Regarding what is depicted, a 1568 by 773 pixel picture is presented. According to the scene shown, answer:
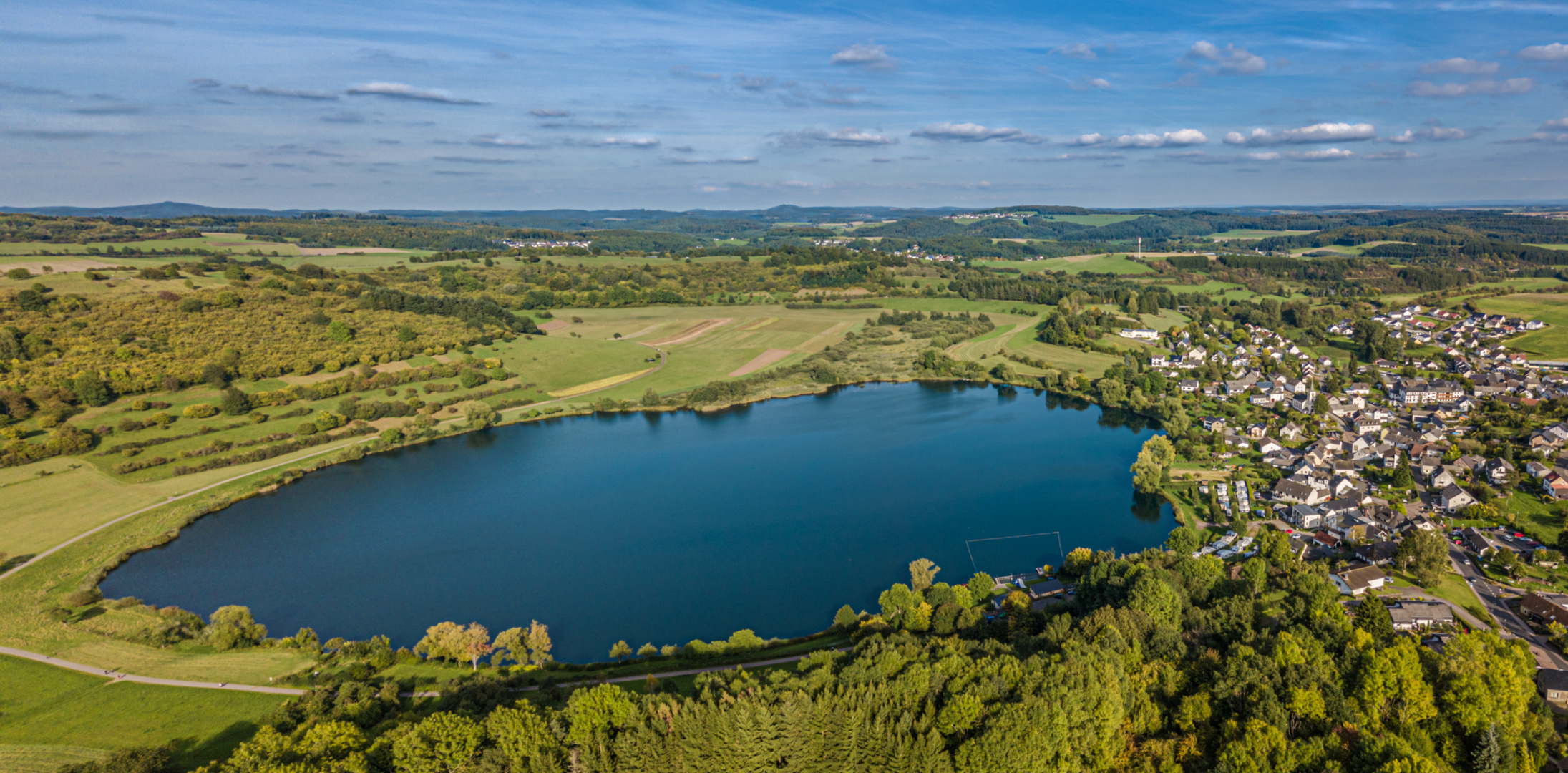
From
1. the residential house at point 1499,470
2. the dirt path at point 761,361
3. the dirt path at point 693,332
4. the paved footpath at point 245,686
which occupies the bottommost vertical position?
the paved footpath at point 245,686

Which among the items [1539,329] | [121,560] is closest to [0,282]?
[121,560]

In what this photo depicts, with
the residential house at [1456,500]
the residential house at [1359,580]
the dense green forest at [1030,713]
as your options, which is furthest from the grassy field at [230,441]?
the residential house at [1359,580]

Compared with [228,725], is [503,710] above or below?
above

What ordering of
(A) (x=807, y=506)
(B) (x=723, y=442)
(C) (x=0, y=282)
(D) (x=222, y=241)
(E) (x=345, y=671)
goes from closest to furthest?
(E) (x=345, y=671) < (A) (x=807, y=506) < (B) (x=723, y=442) < (C) (x=0, y=282) < (D) (x=222, y=241)

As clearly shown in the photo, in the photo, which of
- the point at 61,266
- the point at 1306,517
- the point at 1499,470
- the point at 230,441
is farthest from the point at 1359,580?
the point at 61,266

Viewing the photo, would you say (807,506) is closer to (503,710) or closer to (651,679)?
(651,679)

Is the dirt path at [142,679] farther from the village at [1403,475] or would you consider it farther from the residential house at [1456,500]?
the residential house at [1456,500]
